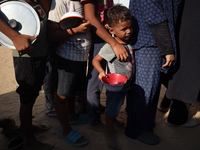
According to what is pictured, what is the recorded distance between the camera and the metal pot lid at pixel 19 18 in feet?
4.46

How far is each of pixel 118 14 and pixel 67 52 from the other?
643mm

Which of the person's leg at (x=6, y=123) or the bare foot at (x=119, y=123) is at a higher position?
the person's leg at (x=6, y=123)

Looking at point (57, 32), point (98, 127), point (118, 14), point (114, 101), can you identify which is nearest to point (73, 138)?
point (98, 127)

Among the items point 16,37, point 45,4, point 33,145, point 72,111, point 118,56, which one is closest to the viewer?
point 16,37

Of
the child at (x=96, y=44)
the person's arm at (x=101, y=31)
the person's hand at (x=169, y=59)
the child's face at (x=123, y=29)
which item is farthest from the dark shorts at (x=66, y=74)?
the person's hand at (x=169, y=59)

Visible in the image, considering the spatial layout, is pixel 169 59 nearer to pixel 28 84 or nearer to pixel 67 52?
pixel 67 52

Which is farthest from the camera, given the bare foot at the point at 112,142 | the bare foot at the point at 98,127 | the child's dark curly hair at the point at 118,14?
the bare foot at the point at 98,127

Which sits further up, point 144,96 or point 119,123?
point 144,96

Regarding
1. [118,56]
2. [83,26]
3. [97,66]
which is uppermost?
[83,26]

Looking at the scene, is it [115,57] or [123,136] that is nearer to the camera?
[115,57]

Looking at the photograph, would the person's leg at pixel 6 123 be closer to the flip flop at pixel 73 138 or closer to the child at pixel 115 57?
the flip flop at pixel 73 138

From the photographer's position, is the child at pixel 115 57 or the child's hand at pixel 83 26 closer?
the child's hand at pixel 83 26

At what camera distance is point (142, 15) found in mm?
1699

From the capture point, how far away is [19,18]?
1.40 m
